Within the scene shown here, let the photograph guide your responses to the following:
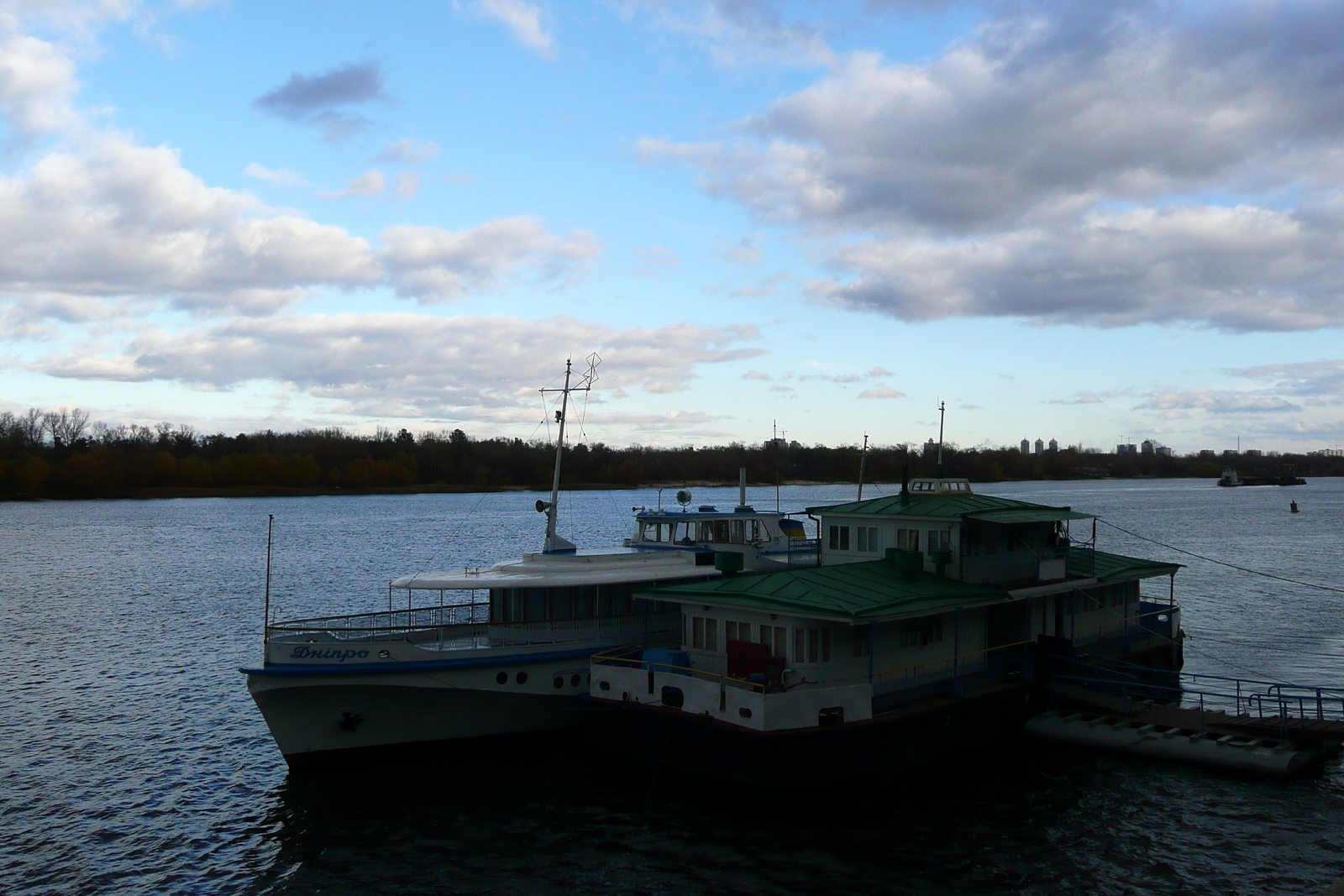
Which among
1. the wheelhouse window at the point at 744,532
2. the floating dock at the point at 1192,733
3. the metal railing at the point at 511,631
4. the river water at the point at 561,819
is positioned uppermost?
the wheelhouse window at the point at 744,532

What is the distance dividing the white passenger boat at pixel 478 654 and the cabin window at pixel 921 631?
18.4 ft

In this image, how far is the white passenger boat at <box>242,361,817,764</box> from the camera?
76.9 ft

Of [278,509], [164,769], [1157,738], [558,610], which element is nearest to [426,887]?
[558,610]

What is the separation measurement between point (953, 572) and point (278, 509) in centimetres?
15254

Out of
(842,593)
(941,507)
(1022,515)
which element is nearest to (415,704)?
(842,593)

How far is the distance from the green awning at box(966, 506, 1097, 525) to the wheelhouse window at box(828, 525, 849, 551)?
4.73 meters

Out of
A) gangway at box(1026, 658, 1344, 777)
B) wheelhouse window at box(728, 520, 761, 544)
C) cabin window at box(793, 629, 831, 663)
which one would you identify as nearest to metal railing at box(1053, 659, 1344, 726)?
gangway at box(1026, 658, 1344, 777)

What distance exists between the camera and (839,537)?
101 ft

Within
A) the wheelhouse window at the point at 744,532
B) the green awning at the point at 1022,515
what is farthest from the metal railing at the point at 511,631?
the green awning at the point at 1022,515

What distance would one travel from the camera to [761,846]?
→ 19.2 meters

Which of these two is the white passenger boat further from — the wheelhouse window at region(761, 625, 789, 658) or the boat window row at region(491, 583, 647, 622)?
the wheelhouse window at region(761, 625, 789, 658)

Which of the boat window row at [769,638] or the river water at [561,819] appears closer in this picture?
the river water at [561,819]

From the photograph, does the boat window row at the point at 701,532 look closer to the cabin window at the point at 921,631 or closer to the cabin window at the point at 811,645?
the cabin window at the point at 921,631

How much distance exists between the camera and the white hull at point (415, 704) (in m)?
23.3
